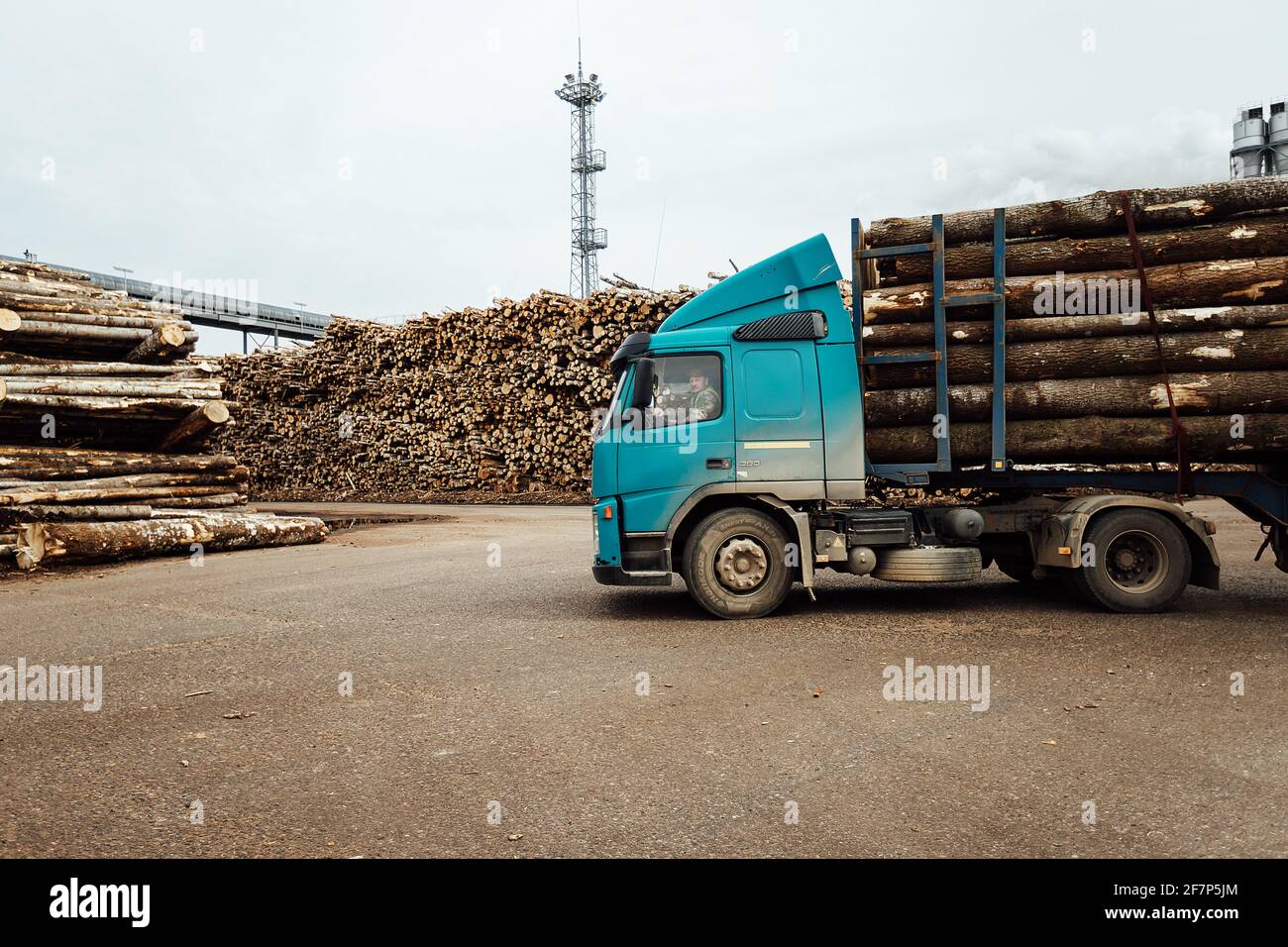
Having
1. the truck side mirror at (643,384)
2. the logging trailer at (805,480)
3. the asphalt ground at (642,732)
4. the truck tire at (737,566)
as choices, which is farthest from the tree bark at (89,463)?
the truck tire at (737,566)

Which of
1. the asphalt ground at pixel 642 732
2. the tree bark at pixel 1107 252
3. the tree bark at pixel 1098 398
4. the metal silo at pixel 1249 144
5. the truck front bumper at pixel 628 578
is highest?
the metal silo at pixel 1249 144

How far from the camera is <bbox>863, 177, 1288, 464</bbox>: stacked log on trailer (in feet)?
22.5

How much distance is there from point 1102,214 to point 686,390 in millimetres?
3841

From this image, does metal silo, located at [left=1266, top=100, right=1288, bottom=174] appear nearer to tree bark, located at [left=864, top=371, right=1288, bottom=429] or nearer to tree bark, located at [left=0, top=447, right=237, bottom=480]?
tree bark, located at [left=864, top=371, right=1288, bottom=429]

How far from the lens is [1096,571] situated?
6.95 metres

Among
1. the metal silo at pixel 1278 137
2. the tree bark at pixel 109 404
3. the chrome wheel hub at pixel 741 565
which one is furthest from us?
the metal silo at pixel 1278 137

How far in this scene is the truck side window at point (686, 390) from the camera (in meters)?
7.16

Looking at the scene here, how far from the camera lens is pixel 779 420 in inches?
280

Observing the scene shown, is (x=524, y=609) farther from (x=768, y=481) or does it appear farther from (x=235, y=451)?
(x=235, y=451)

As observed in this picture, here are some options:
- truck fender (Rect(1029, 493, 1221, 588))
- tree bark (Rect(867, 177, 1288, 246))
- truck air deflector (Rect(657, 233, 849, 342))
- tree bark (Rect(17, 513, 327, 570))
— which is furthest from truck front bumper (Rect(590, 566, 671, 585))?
tree bark (Rect(17, 513, 327, 570))

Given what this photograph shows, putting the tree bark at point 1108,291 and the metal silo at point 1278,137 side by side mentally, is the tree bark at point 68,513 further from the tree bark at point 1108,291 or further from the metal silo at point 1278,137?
the metal silo at point 1278,137

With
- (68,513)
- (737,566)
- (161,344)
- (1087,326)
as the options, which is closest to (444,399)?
(161,344)

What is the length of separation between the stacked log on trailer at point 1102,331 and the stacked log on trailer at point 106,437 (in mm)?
9549
